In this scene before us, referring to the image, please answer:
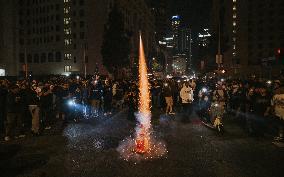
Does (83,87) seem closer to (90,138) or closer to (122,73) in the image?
(90,138)

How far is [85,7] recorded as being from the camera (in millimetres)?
93312

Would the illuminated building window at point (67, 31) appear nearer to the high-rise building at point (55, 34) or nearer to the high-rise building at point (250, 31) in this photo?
the high-rise building at point (55, 34)

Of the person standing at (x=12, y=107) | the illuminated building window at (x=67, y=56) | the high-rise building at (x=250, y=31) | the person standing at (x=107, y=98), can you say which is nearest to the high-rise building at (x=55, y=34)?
the illuminated building window at (x=67, y=56)

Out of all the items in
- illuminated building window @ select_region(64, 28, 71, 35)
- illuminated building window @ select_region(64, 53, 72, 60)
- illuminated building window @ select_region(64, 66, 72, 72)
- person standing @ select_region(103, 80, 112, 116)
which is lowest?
person standing @ select_region(103, 80, 112, 116)

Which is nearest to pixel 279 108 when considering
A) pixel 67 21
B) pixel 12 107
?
pixel 12 107

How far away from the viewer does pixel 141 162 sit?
9336 mm

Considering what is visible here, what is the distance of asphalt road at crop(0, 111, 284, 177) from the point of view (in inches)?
330

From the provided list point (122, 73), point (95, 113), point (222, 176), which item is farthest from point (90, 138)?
point (122, 73)

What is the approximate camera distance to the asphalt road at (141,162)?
8391mm

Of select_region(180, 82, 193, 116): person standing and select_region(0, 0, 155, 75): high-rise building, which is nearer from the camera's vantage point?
select_region(180, 82, 193, 116): person standing

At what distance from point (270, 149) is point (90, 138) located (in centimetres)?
580

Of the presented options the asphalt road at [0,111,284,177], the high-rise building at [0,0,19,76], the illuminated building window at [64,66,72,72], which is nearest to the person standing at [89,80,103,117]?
the asphalt road at [0,111,284,177]

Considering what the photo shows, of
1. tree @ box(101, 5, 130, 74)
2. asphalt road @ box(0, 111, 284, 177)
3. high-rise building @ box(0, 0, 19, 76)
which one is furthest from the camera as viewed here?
high-rise building @ box(0, 0, 19, 76)

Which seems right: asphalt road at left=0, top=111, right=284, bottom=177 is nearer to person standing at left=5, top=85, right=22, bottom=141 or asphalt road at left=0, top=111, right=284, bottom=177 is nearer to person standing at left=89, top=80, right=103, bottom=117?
person standing at left=5, top=85, right=22, bottom=141
